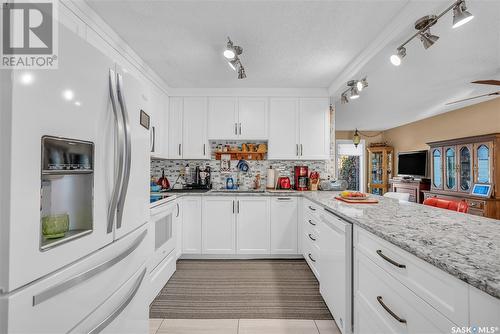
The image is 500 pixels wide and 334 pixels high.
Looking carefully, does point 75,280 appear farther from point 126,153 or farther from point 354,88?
point 354,88

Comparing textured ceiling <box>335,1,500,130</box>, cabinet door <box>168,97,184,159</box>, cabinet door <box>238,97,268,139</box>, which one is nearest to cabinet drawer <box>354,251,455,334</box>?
textured ceiling <box>335,1,500,130</box>

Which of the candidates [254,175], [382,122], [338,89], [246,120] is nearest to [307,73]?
[338,89]

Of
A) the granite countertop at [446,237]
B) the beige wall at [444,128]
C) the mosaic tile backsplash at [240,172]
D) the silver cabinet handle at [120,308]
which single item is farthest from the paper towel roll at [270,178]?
the beige wall at [444,128]

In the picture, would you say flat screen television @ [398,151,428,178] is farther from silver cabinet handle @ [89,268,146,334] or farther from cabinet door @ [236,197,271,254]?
silver cabinet handle @ [89,268,146,334]

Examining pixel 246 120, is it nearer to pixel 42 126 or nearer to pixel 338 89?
pixel 338 89

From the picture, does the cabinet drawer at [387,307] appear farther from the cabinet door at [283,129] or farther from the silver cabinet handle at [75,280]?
the cabinet door at [283,129]

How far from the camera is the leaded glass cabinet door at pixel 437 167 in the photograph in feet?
15.5

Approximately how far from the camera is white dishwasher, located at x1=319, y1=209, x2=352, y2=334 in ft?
4.94

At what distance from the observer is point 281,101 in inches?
137

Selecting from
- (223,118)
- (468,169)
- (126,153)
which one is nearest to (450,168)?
(468,169)

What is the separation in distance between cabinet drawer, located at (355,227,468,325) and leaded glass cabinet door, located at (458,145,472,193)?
14.2 ft

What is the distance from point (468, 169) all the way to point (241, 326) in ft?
15.8

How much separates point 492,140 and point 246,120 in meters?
4.00

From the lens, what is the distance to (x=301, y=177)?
3625 millimetres
